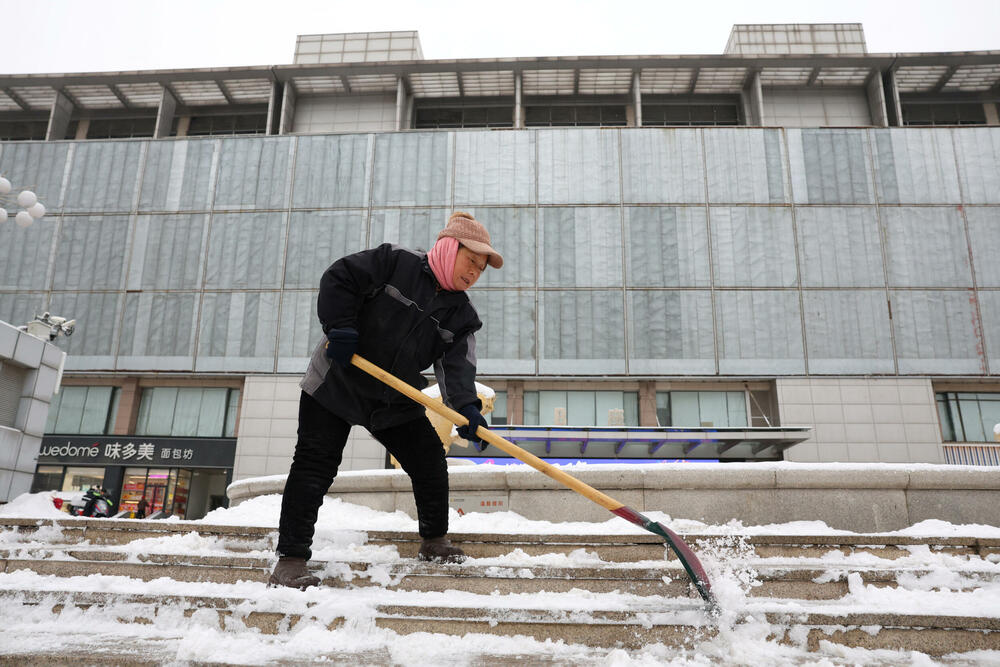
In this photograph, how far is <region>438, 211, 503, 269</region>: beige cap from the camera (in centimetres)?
357

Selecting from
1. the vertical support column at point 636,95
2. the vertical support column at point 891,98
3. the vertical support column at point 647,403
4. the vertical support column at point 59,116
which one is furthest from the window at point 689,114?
the vertical support column at point 59,116

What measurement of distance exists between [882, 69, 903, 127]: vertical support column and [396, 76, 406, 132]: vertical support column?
18467 millimetres

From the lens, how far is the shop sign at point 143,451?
2028cm

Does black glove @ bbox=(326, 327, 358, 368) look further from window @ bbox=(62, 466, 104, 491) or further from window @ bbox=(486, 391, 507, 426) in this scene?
window @ bbox=(62, 466, 104, 491)

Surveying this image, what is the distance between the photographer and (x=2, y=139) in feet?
89.8

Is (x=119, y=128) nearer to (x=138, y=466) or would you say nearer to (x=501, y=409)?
(x=138, y=466)

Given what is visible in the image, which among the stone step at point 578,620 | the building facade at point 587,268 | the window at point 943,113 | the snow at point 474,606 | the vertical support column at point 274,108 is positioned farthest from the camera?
the window at point 943,113

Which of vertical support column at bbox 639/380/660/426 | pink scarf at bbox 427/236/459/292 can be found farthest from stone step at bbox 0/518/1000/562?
vertical support column at bbox 639/380/660/426

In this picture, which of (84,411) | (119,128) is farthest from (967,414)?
(119,128)

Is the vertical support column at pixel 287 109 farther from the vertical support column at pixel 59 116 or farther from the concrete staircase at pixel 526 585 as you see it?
the concrete staircase at pixel 526 585

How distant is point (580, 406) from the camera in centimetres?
2028

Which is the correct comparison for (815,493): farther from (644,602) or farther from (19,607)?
(19,607)

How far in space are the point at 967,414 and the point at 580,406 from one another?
39.2 ft

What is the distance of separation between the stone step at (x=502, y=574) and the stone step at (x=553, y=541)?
313 millimetres
